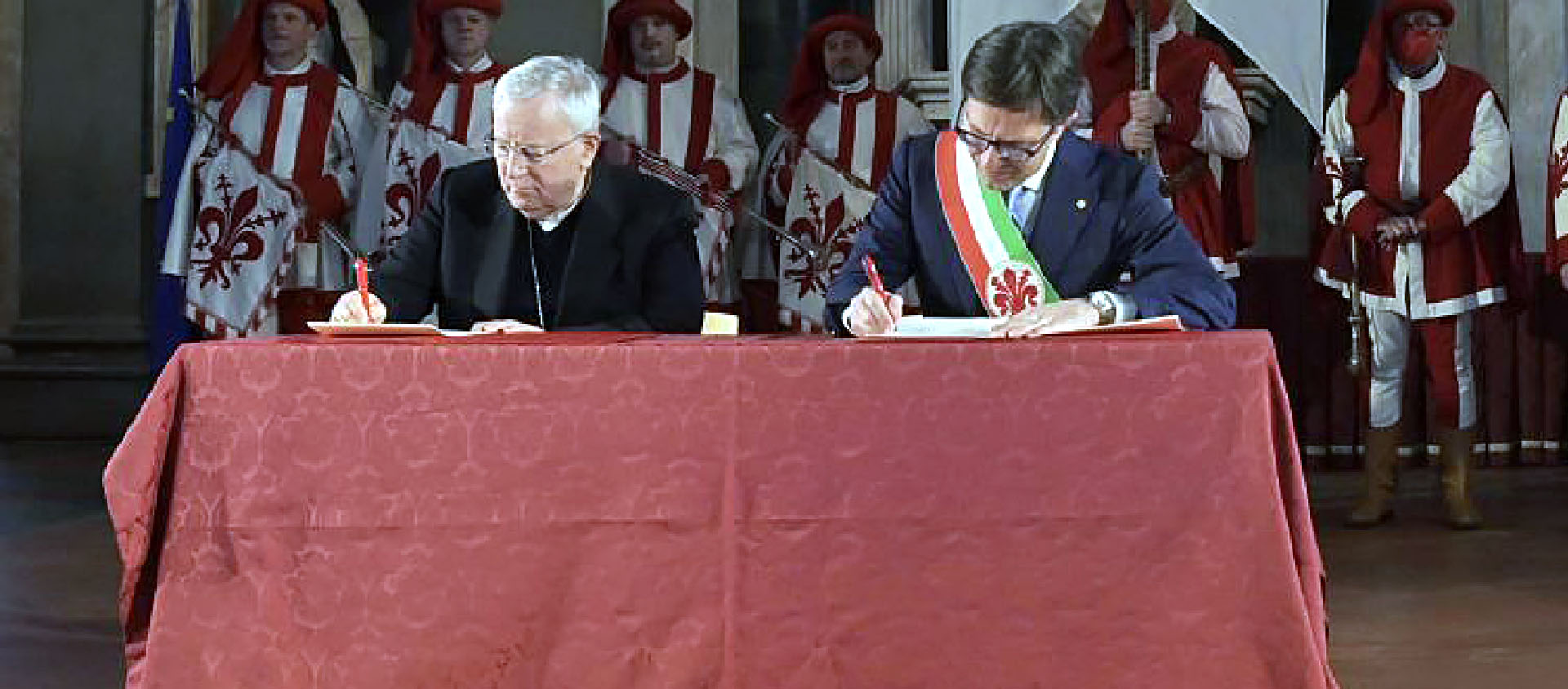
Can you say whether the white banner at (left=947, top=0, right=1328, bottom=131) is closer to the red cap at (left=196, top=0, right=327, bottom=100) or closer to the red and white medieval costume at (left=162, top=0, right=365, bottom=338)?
the red and white medieval costume at (left=162, top=0, right=365, bottom=338)

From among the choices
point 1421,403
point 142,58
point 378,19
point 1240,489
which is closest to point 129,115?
point 142,58

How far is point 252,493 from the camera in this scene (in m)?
2.49

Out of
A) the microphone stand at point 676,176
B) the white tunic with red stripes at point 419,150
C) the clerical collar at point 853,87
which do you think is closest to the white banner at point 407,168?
the white tunic with red stripes at point 419,150

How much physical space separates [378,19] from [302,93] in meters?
2.06

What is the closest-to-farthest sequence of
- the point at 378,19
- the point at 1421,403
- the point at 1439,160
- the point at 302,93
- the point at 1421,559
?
1. the point at 1421,559
2. the point at 1439,160
3. the point at 302,93
4. the point at 1421,403
5. the point at 378,19

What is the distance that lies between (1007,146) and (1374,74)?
331 cm

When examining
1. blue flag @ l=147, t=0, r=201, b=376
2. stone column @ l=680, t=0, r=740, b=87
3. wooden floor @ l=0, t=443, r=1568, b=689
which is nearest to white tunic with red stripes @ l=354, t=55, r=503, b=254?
blue flag @ l=147, t=0, r=201, b=376

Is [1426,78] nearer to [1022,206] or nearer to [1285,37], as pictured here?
[1285,37]

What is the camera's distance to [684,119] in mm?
7078

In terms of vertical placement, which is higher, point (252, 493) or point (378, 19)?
point (378, 19)

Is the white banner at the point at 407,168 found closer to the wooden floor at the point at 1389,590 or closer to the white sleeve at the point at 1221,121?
the wooden floor at the point at 1389,590

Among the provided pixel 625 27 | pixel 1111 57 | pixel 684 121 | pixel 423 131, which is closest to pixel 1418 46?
pixel 1111 57

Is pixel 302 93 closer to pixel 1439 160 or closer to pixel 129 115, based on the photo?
pixel 129 115

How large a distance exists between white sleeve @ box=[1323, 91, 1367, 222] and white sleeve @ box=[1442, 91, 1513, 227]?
0.31 metres
